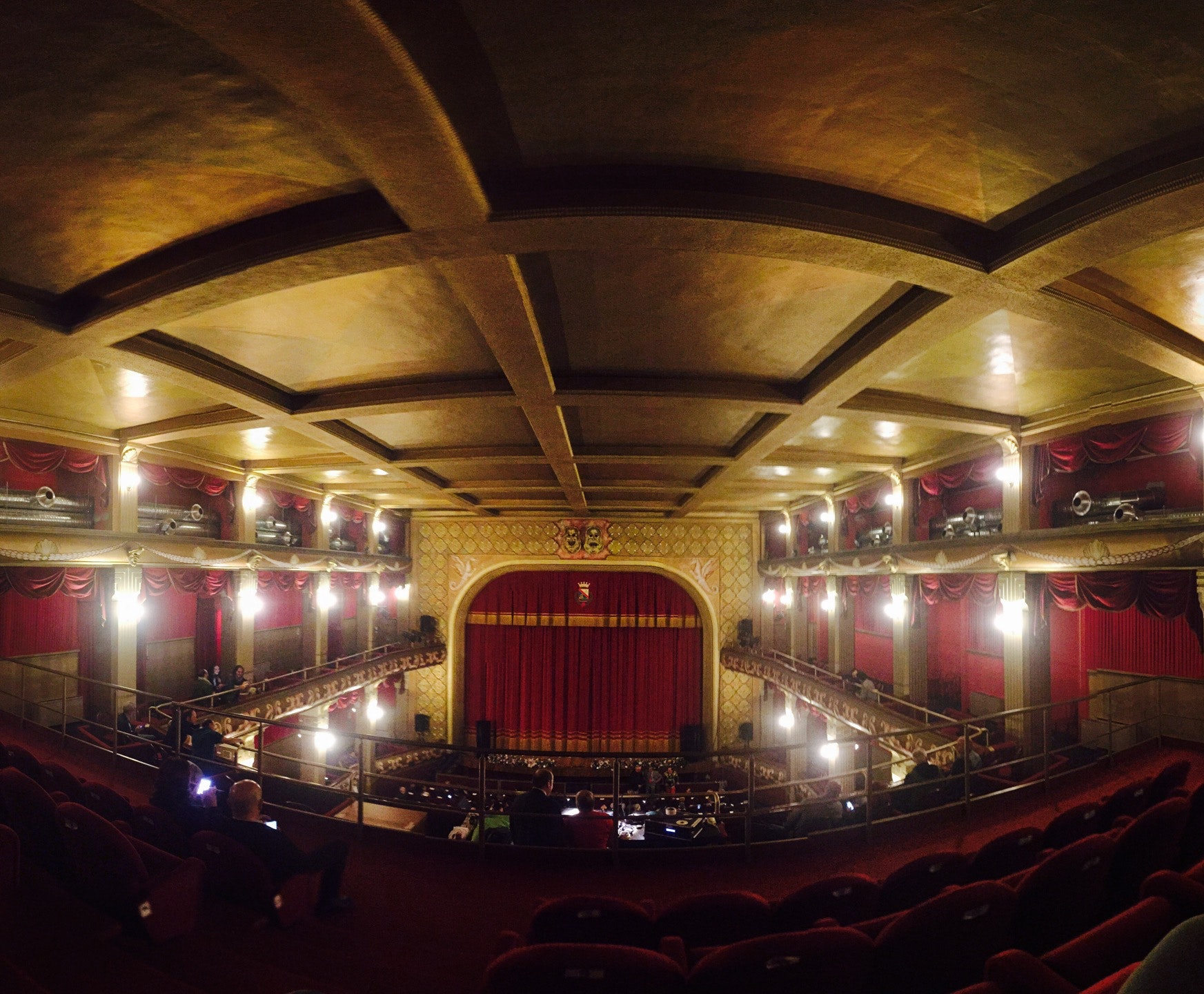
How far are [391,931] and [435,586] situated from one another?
1524 cm

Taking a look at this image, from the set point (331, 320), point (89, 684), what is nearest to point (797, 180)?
point (331, 320)

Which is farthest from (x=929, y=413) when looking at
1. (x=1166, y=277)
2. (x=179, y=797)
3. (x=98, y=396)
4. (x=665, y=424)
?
(x=98, y=396)

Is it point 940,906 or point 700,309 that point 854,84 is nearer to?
point 700,309

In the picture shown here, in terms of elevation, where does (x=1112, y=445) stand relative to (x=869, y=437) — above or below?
below

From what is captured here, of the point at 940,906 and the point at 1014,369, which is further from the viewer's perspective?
the point at 1014,369

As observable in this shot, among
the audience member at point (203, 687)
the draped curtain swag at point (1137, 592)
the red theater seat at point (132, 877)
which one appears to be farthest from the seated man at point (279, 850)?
the audience member at point (203, 687)

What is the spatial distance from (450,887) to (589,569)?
563 inches

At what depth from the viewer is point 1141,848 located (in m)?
2.88

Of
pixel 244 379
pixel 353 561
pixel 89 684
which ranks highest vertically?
pixel 244 379

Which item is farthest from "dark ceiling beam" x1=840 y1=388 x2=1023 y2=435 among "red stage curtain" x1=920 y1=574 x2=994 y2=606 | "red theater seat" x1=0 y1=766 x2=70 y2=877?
"red theater seat" x1=0 y1=766 x2=70 y2=877

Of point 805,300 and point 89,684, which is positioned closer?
point 805,300

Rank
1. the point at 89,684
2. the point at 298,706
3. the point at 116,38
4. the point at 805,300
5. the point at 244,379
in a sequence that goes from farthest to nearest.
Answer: the point at 298,706 < the point at 89,684 < the point at 244,379 < the point at 805,300 < the point at 116,38

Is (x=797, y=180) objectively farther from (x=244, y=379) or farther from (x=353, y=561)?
(x=353, y=561)

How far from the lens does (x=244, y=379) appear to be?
6.00 m
